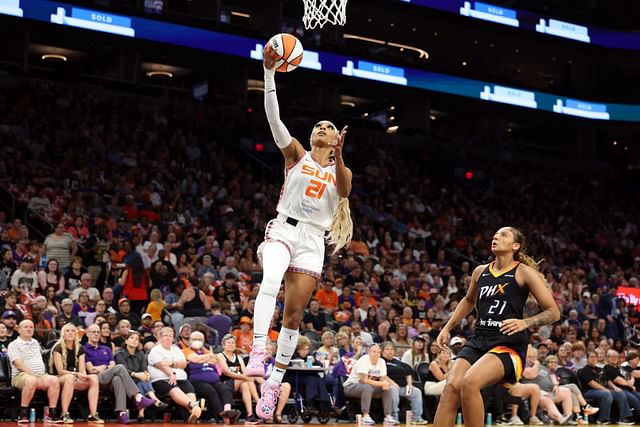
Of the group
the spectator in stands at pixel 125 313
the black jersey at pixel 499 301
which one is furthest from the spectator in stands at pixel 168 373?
the black jersey at pixel 499 301

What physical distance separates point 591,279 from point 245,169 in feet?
33.5

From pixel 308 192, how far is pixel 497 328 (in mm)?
2082

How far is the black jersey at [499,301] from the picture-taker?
8.39 m

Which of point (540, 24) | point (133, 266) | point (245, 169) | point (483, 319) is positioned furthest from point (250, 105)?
point (483, 319)

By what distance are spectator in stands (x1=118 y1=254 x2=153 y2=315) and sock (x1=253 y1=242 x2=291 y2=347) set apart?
328 inches

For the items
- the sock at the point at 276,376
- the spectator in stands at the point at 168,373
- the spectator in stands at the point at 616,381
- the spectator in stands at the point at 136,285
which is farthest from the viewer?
the spectator in stands at the point at 616,381

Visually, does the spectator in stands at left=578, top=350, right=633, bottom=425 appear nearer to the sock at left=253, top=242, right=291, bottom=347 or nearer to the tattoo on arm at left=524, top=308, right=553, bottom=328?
the tattoo on arm at left=524, top=308, right=553, bottom=328

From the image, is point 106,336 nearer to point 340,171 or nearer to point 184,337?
point 184,337

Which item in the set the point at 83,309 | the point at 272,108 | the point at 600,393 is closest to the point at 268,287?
the point at 272,108

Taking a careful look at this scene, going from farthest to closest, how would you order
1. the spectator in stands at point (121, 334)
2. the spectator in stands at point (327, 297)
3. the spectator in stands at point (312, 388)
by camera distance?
the spectator in stands at point (327, 297) → the spectator in stands at point (312, 388) → the spectator in stands at point (121, 334)

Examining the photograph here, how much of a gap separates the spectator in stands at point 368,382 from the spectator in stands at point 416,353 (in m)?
1.13

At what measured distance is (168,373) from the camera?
13.7 metres

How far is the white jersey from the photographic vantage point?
8.43 m

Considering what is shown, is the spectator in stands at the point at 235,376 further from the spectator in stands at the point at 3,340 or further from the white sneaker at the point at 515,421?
the white sneaker at the point at 515,421
